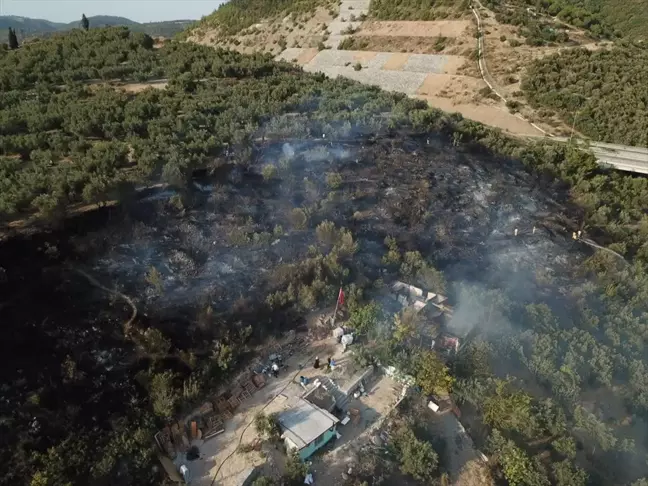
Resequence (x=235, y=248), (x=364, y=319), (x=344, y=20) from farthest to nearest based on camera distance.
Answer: (x=344, y=20) < (x=235, y=248) < (x=364, y=319)

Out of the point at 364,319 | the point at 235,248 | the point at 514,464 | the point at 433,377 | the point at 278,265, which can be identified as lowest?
the point at 514,464

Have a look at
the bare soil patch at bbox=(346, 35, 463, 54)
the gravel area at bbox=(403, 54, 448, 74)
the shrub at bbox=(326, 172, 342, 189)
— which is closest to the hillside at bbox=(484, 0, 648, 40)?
the bare soil patch at bbox=(346, 35, 463, 54)

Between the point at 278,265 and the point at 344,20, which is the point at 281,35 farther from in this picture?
the point at 278,265

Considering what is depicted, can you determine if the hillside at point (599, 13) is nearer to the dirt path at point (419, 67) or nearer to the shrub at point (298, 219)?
the dirt path at point (419, 67)

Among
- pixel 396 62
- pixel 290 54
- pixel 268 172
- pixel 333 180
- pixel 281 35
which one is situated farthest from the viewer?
pixel 281 35

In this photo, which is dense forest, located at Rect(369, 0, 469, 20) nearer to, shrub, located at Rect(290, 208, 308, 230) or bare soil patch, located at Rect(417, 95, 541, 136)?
bare soil patch, located at Rect(417, 95, 541, 136)

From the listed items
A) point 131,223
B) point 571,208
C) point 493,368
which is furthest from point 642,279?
point 131,223

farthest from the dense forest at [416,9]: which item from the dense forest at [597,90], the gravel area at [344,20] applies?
the dense forest at [597,90]

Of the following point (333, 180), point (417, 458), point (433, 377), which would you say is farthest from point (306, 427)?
point (333, 180)
